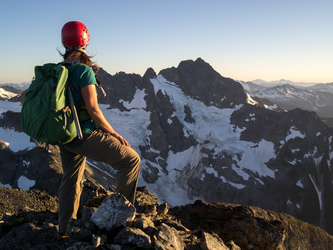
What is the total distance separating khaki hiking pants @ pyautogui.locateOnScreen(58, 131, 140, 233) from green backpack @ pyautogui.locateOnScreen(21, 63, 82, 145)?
461 millimetres

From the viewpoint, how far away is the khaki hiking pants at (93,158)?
4.86 m

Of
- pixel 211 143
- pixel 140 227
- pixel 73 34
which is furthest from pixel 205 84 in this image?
pixel 73 34

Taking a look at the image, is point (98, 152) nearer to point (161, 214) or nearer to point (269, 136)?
point (161, 214)

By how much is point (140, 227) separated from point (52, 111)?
340cm

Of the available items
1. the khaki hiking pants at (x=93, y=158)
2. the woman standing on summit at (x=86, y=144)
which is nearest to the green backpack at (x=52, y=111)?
the woman standing on summit at (x=86, y=144)

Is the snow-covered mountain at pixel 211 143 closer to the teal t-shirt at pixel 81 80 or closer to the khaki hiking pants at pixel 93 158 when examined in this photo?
the khaki hiking pants at pixel 93 158

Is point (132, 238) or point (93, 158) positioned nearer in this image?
point (132, 238)

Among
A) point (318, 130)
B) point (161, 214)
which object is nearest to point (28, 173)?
point (161, 214)

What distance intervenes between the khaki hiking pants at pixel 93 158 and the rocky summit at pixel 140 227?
13.0 inches

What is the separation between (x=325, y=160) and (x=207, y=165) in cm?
6967

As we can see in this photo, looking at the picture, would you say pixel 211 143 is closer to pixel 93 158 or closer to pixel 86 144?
pixel 93 158

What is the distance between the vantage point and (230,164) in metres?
129

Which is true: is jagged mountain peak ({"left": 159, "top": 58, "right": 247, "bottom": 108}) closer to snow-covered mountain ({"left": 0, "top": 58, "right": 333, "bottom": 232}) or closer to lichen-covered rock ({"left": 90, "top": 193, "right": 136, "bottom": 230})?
snow-covered mountain ({"left": 0, "top": 58, "right": 333, "bottom": 232})

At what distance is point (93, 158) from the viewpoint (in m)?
5.29
